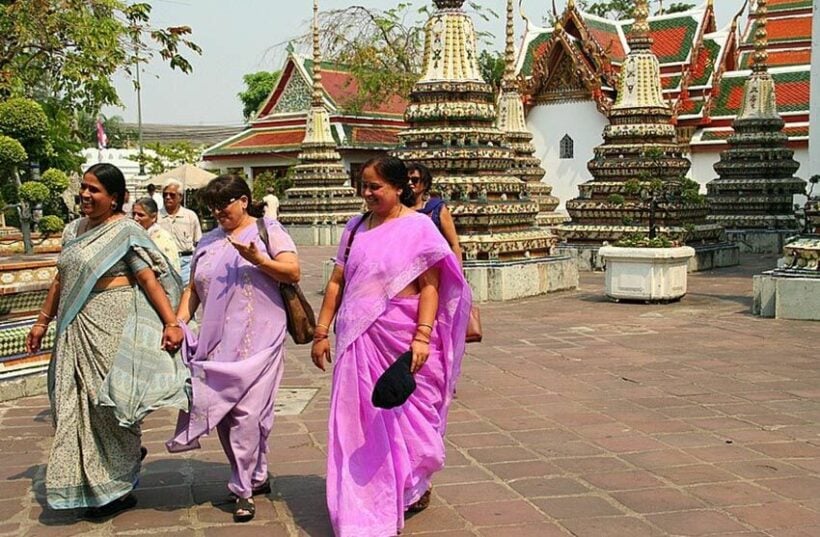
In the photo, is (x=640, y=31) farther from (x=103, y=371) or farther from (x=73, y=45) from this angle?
(x=103, y=371)

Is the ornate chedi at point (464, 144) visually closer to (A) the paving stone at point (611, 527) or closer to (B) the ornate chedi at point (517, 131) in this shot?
(A) the paving stone at point (611, 527)

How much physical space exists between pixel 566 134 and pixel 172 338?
84.5ft

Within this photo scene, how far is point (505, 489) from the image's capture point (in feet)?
16.6

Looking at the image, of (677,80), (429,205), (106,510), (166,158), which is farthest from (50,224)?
(166,158)

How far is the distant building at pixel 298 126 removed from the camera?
109 ft

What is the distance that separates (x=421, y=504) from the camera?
15.6ft

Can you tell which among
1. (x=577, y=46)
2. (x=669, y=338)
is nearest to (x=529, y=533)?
(x=669, y=338)

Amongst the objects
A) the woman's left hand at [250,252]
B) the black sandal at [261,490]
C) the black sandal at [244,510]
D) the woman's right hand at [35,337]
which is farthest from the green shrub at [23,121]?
the black sandal at [244,510]

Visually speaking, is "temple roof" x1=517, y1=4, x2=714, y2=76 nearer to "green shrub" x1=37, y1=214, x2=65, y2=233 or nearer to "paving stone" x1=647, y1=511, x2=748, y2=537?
"green shrub" x1=37, y1=214, x2=65, y2=233

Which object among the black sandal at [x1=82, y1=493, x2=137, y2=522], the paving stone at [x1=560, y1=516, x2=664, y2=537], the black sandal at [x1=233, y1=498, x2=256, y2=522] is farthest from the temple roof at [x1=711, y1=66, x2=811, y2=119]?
the black sandal at [x1=82, y1=493, x2=137, y2=522]

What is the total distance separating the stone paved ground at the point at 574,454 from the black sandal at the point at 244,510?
0.20 ft

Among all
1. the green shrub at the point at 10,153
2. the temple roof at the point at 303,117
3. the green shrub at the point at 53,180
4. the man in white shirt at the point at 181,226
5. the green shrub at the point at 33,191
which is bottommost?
the man in white shirt at the point at 181,226

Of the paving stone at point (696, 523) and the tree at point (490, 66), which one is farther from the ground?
the tree at point (490, 66)

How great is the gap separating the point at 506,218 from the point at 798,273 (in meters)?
4.24
